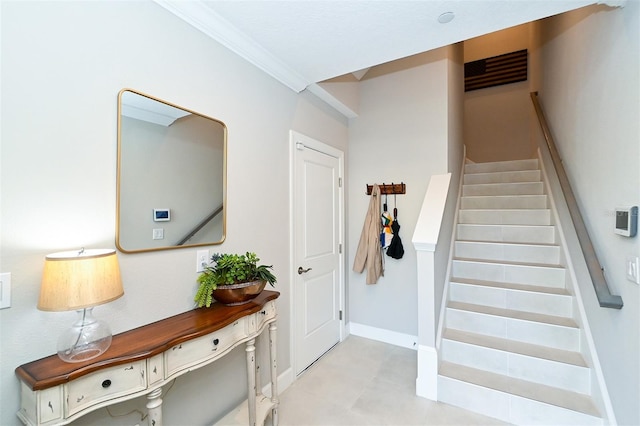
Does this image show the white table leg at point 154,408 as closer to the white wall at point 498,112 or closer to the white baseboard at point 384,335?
the white baseboard at point 384,335

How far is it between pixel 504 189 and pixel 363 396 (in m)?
2.96

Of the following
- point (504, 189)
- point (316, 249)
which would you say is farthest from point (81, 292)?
point (504, 189)

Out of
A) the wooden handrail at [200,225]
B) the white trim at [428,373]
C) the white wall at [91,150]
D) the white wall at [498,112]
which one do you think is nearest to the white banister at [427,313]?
the white trim at [428,373]

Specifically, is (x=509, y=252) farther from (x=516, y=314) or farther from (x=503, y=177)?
(x=503, y=177)

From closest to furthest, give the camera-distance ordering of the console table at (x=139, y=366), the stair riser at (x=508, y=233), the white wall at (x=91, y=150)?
1. the console table at (x=139, y=366)
2. the white wall at (x=91, y=150)
3. the stair riser at (x=508, y=233)

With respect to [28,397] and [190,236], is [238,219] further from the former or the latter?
[28,397]

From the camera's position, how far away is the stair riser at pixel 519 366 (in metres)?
1.93

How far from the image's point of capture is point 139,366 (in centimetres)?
108

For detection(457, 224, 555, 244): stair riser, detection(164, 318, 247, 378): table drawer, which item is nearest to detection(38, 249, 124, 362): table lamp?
detection(164, 318, 247, 378): table drawer

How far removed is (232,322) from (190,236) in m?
0.54

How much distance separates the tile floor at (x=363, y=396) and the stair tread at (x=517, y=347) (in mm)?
492

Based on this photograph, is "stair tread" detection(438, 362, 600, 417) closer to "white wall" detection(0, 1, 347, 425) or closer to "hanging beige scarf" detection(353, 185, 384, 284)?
"hanging beige scarf" detection(353, 185, 384, 284)

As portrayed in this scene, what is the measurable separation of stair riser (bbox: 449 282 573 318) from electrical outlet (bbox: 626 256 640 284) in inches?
39.4

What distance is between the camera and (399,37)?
186cm
